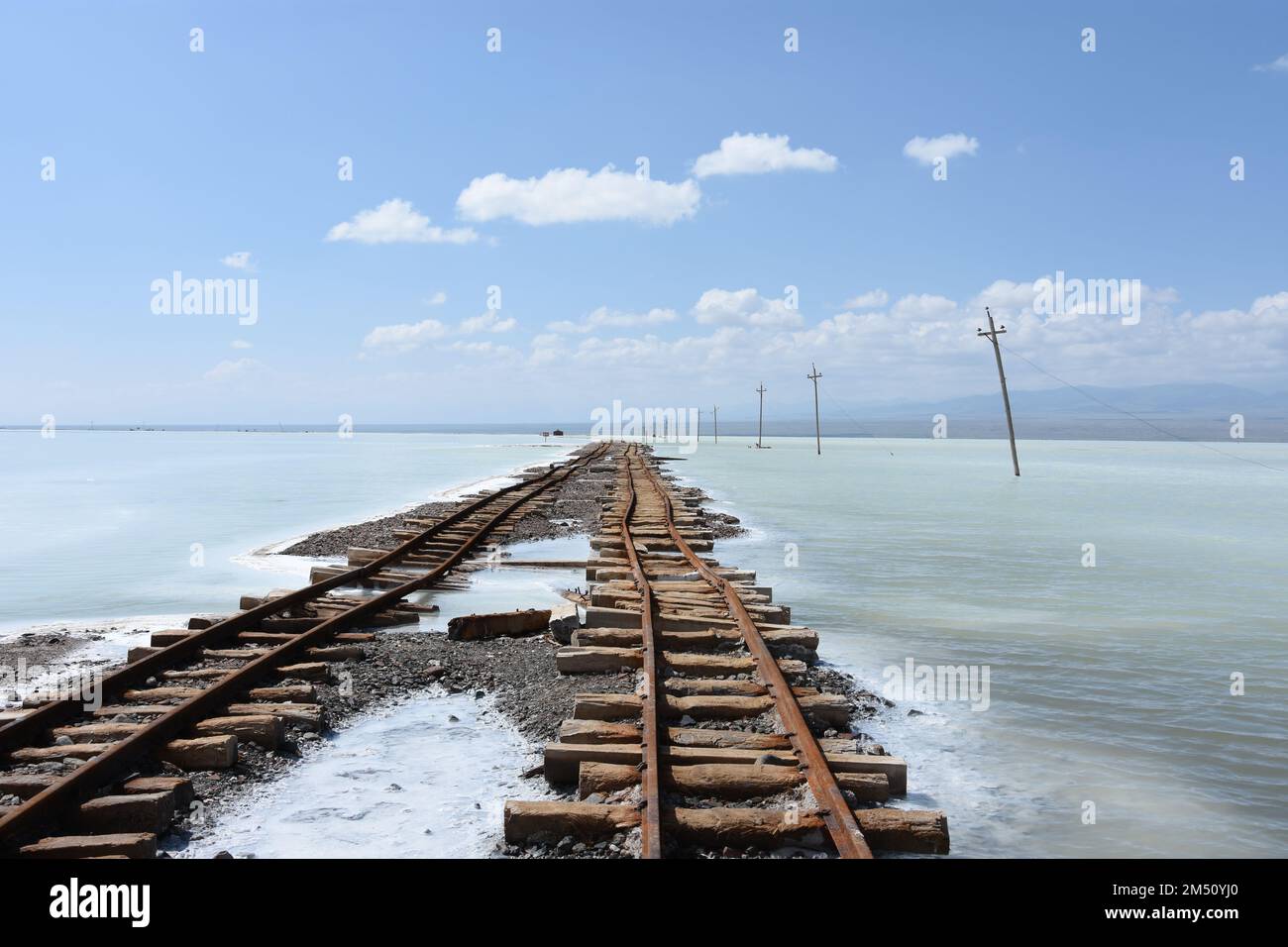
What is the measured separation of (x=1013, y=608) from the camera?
1073cm

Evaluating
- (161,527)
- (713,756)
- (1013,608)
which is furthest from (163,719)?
(161,527)

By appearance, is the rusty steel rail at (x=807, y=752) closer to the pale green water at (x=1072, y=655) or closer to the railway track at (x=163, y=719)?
the pale green water at (x=1072, y=655)

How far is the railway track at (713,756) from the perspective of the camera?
390cm

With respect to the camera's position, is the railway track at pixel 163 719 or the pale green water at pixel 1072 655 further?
the pale green water at pixel 1072 655

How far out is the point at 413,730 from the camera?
18.8ft

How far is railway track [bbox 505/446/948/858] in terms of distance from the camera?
12.8ft

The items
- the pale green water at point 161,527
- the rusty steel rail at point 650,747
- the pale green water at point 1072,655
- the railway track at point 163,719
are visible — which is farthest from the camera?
the pale green water at point 161,527

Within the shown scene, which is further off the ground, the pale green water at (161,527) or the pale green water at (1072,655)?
the pale green water at (161,527)

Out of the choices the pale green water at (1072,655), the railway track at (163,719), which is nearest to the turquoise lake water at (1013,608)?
the pale green water at (1072,655)

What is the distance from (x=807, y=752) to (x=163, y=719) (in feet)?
11.3

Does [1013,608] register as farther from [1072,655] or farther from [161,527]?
[161,527]

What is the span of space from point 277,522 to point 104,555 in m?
5.40

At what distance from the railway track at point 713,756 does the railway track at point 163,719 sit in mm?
1692
